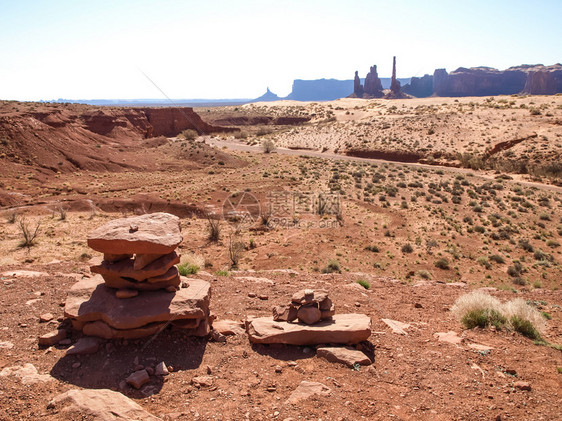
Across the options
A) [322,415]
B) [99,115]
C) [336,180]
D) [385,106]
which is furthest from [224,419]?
[385,106]

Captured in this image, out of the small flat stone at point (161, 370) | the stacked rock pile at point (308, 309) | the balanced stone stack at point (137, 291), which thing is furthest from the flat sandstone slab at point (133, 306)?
the stacked rock pile at point (308, 309)

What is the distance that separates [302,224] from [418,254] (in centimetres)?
704

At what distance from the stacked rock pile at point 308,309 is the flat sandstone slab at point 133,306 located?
5.63 feet

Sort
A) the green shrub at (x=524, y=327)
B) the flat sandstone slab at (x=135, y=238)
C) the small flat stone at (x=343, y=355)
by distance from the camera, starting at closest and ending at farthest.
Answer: the small flat stone at (x=343, y=355) < the flat sandstone slab at (x=135, y=238) < the green shrub at (x=524, y=327)

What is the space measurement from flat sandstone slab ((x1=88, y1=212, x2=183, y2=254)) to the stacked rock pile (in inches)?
108

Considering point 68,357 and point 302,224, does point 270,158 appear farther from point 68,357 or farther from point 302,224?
point 68,357

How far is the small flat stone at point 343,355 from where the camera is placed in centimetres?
641

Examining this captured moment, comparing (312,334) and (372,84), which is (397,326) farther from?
(372,84)

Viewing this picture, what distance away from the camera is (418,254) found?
57.0ft

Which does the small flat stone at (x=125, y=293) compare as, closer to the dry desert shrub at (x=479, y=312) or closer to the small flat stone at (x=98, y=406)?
the small flat stone at (x=98, y=406)

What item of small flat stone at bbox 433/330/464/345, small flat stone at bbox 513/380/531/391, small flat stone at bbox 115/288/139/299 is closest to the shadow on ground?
small flat stone at bbox 115/288/139/299

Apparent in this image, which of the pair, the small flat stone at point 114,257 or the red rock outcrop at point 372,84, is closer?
the small flat stone at point 114,257

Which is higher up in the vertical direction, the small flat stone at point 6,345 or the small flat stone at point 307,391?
the small flat stone at point 6,345

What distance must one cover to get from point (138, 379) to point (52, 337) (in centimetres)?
207
